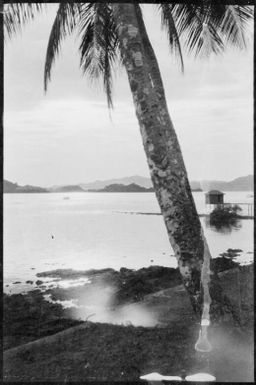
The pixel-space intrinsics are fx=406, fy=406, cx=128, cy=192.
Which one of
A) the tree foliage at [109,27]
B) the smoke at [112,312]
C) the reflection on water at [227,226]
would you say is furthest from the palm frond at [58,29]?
the reflection on water at [227,226]

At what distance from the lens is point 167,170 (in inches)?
212

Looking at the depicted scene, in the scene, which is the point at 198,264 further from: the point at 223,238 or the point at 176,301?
the point at 223,238

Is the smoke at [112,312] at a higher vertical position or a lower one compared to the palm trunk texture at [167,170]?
lower

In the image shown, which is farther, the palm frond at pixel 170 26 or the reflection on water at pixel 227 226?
the reflection on water at pixel 227 226

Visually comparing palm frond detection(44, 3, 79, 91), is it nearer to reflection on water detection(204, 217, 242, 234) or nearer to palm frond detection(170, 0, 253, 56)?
palm frond detection(170, 0, 253, 56)

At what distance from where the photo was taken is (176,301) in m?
8.55

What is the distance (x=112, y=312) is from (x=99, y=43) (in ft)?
19.1

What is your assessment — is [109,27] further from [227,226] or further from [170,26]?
[227,226]

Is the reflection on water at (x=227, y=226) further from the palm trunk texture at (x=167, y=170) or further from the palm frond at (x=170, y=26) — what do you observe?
the palm trunk texture at (x=167, y=170)

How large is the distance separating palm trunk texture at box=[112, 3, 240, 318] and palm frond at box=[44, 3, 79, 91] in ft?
7.24

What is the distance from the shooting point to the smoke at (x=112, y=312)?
24.4 ft

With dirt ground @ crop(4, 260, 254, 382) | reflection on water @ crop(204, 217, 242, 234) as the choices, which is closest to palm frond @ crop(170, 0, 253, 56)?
dirt ground @ crop(4, 260, 254, 382)

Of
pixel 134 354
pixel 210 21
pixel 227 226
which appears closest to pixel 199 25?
pixel 210 21

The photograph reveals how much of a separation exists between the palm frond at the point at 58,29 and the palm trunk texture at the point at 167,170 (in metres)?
2.21
